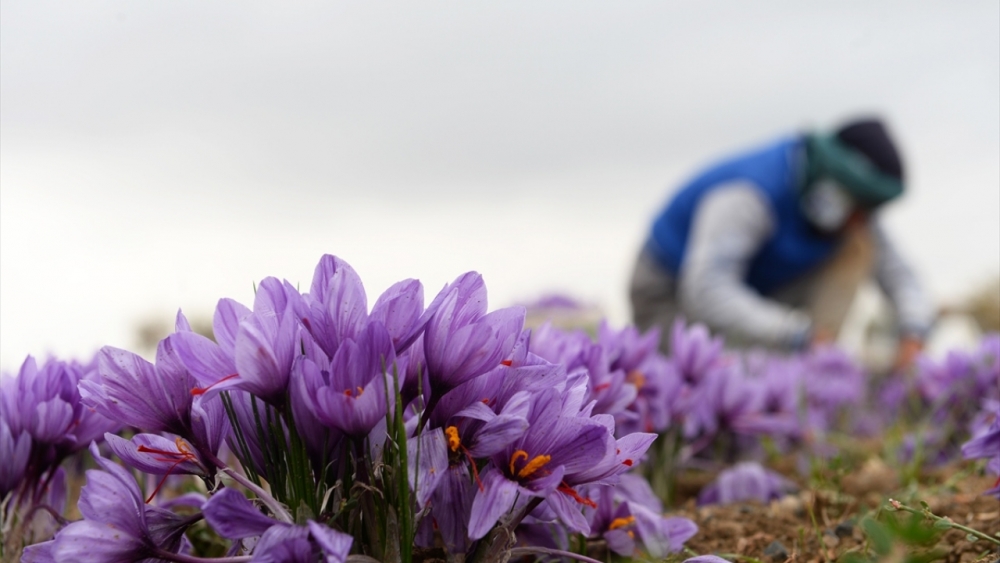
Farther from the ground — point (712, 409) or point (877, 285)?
point (712, 409)

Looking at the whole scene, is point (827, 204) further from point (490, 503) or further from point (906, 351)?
point (490, 503)

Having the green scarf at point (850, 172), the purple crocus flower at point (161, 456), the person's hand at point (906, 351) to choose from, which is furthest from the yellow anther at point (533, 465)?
the green scarf at point (850, 172)

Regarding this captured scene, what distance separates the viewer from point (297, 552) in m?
0.85

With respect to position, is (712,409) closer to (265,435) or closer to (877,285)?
(265,435)

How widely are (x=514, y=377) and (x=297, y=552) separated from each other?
11.7 inches

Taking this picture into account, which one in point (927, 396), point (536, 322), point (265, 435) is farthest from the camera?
point (536, 322)

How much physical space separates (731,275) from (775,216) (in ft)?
2.29

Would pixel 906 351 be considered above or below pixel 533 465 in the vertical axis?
below

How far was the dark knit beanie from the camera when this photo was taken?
5.83m

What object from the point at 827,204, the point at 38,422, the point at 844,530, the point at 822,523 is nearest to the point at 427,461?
the point at 38,422

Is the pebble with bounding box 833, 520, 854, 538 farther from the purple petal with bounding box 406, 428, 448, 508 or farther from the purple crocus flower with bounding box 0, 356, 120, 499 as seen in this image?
the purple crocus flower with bounding box 0, 356, 120, 499

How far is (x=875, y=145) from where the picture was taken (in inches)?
230

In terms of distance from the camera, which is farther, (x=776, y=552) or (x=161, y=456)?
(x=776, y=552)

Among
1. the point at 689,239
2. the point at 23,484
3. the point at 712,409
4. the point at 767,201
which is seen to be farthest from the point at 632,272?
the point at 23,484
